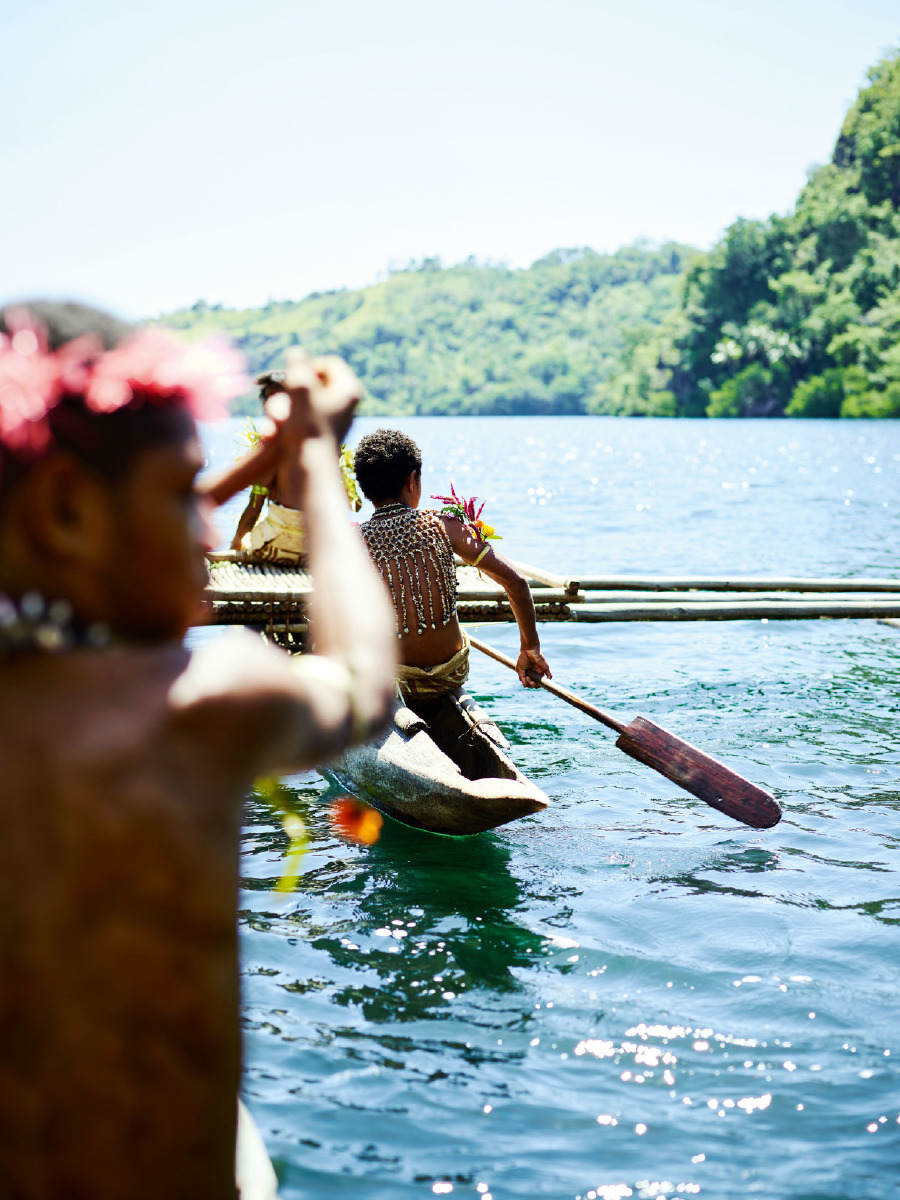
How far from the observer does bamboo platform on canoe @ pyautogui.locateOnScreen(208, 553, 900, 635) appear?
662cm

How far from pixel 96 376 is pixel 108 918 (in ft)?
1.99

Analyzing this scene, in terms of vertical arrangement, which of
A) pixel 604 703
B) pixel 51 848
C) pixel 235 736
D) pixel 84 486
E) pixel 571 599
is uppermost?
pixel 84 486

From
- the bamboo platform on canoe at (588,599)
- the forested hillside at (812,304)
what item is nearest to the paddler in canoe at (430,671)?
the bamboo platform on canoe at (588,599)

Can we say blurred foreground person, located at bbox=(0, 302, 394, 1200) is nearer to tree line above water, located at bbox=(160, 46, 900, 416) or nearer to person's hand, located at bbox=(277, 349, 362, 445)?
person's hand, located at bbox=(277, 349, 362, 445)

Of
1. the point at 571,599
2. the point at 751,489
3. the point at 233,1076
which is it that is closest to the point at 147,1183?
the point at 233,1076

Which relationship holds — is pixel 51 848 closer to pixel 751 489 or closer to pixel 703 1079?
pixel 703 1079

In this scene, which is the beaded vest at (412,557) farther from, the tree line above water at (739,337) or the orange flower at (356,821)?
the tree line above water at (739,337)

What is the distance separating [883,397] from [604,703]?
178 feet

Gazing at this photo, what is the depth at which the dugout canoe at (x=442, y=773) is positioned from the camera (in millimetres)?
4293

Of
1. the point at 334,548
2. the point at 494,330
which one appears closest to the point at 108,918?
the point at 334,548

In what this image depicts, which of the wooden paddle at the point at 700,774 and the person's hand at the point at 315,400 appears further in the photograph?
the wooden paddle at the point at 700,774

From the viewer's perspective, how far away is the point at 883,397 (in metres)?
57.2

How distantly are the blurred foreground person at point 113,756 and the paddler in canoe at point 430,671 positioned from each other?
287cm

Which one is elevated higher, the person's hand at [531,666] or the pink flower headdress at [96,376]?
the pink flower headdress at [96,376]
